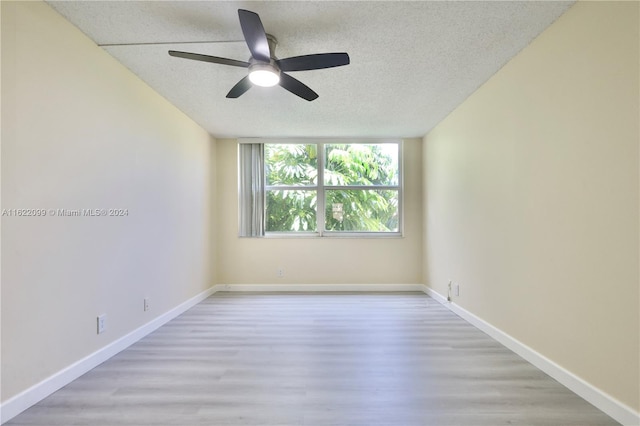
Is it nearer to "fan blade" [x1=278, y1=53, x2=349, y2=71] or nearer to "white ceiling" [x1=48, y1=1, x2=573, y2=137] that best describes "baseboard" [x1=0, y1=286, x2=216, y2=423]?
"white ceiling" [x1=48, y1=1, x2=573, y2=137]

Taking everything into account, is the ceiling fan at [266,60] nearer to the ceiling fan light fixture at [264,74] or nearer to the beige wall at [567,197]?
the ceiling fan light fixture at [264,74]

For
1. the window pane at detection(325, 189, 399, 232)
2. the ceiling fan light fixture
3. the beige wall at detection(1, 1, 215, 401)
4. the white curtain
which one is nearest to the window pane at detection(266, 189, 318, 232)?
the white curtain

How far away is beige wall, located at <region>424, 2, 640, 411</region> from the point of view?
1.50 metres

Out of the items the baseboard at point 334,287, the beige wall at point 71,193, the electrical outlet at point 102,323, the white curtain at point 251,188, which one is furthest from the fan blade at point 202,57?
the baseboard at point 334,287

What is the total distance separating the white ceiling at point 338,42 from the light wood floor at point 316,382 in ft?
7.59

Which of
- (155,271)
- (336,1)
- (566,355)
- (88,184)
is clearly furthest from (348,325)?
(336,1)

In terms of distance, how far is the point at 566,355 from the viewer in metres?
1.87

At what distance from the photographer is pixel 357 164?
15.2 feet

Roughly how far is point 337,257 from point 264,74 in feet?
9.97

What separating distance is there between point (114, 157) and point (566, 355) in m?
3.48

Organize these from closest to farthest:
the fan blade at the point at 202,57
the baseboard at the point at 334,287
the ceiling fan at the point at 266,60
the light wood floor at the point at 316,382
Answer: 1. the light wood floor at the point at 316,382
2. the ceiling fan at the point at 266,60
3. the fan blade at the point at 202,57
4. the baseboard at the point at 334,287

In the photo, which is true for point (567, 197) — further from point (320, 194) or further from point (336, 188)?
point (320, 194)

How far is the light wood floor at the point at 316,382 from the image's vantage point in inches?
63.5

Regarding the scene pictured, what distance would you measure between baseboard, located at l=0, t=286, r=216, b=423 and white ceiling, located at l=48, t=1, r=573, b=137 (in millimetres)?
2242
